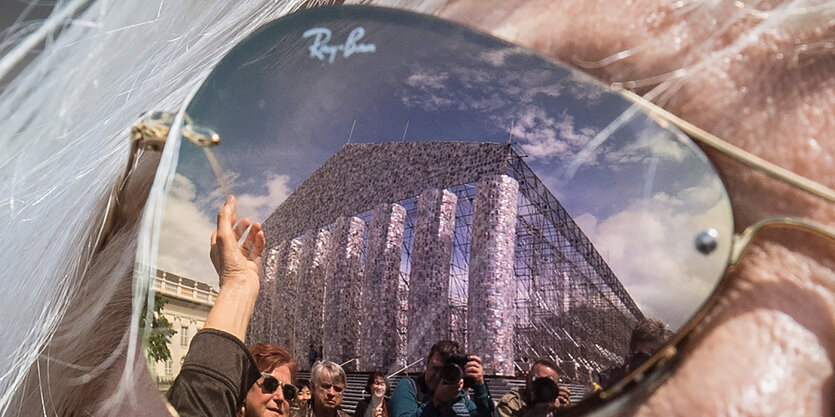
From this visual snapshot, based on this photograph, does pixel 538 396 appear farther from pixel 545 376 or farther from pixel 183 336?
pixel 183 336

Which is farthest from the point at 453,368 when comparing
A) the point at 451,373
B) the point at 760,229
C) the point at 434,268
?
the point at 760,229

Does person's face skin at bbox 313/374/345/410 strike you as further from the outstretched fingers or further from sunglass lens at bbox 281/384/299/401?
the outstretched fingers

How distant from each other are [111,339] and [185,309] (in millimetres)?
341

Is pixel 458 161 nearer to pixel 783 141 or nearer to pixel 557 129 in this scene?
pixel 557 129

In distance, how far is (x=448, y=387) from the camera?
73cm

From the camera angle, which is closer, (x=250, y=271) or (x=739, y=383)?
(x=739, y=383)

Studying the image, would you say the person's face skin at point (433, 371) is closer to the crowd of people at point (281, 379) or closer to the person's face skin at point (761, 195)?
the crowd of people at point (281, 379)

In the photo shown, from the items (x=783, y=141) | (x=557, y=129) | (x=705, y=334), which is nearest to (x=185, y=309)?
(x=557, y=129)

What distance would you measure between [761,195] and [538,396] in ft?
1.03

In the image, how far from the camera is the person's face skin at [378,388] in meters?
0.79

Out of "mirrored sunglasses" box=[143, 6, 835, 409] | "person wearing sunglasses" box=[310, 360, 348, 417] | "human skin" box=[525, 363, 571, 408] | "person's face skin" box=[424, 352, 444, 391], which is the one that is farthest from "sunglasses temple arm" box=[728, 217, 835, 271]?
"person wearing sunglasses" box=[310, 360, 348, 417]

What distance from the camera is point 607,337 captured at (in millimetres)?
673

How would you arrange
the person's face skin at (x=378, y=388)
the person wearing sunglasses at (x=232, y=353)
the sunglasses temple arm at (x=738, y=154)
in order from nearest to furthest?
the sunglasses temple arm at (x=738, y=154) → the person's face skin at (x=378, y=388) → the person wearing sunglasses at (x=232, y=353)

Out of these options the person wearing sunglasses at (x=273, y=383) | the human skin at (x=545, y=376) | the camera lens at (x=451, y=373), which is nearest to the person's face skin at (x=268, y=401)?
the person wearing sunglasses at (x=273, y=383)
